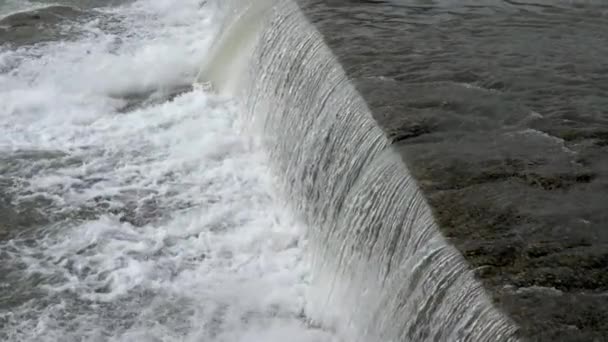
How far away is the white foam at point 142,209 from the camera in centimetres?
596

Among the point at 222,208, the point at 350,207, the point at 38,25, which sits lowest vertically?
the point at 222,208

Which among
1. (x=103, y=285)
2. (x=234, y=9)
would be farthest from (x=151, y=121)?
(x=103, y=285)

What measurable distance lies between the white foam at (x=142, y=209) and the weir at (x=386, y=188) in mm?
343

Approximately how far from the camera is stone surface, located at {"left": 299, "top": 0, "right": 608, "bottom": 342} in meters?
4.35

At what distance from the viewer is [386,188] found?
5379 mm

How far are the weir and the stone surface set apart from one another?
0.05 ft

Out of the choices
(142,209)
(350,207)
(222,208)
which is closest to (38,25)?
(142,209)

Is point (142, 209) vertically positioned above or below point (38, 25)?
below

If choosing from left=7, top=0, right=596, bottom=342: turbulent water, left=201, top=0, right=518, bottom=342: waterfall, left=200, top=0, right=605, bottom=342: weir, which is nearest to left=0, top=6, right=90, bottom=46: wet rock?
left=7, top=0, right=596, bottom=342: turbulent water

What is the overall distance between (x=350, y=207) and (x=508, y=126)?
3.91ft

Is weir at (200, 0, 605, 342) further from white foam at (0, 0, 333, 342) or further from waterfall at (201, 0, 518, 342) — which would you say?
white foam at (0, 0, 333, 342)

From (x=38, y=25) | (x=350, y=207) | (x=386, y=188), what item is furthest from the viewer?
(x=38, y=25)

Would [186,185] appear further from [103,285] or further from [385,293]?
[385,293]

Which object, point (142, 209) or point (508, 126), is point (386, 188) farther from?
point (142, 209)
